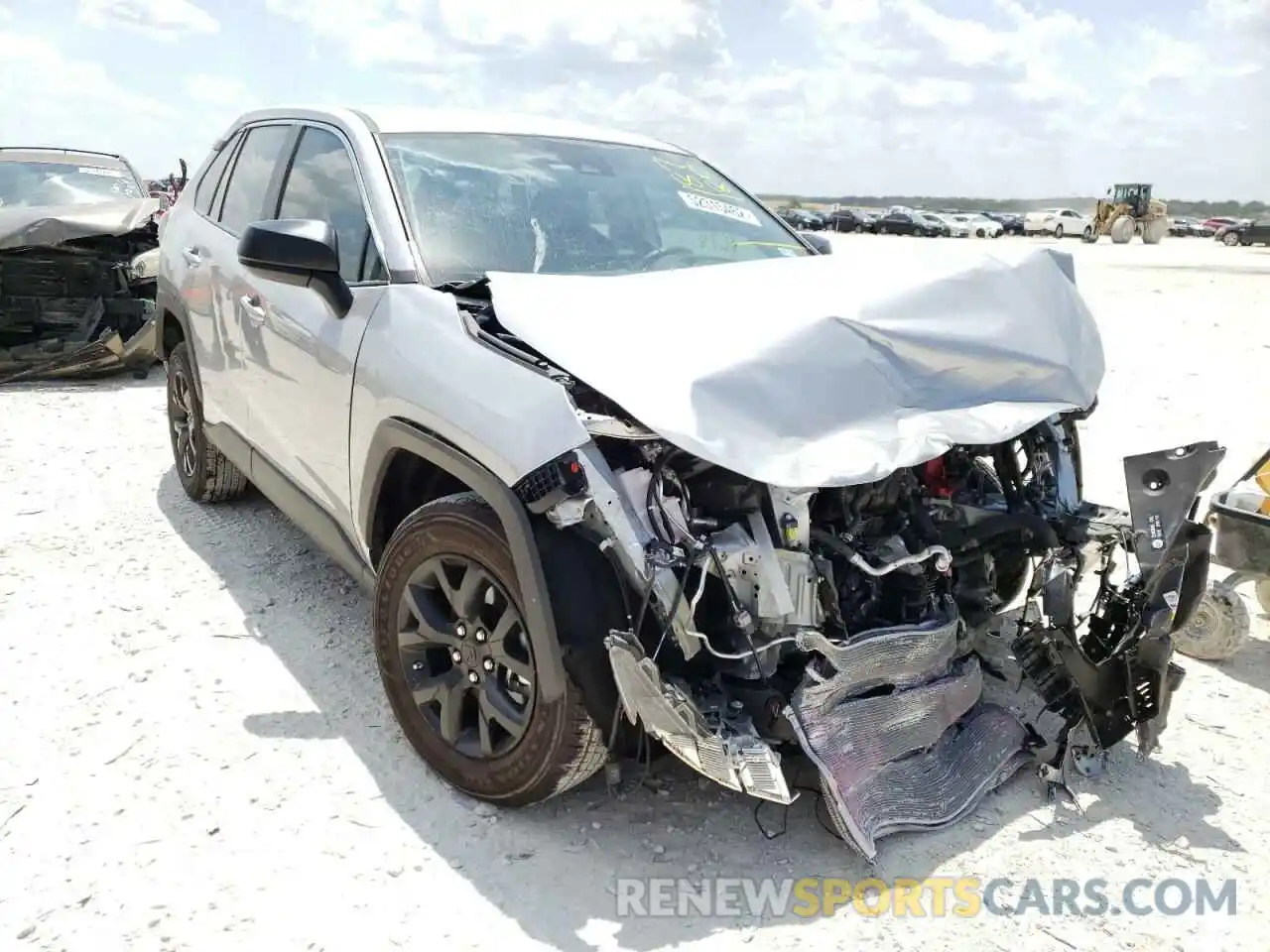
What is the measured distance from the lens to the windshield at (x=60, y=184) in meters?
8.56

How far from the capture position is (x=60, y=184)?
8.85 metres

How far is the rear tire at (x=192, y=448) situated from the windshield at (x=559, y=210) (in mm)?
2002

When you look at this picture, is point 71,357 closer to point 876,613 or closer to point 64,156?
point 64,156

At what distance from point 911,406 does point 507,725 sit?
1367mm

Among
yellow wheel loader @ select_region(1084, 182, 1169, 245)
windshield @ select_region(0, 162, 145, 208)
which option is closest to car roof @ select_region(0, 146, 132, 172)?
windshield @ select_region(0, 162, 145, 208)

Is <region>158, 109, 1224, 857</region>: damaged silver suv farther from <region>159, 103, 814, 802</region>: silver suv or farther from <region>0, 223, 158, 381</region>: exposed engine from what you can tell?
<region>0, 223, 158, 381</region>: exposed engine

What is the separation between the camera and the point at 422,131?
346cm

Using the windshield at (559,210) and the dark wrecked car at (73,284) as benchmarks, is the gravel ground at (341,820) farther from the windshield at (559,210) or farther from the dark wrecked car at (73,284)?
the dark wrecked car at (73,284)

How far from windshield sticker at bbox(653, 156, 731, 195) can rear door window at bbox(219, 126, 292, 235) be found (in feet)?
5.10

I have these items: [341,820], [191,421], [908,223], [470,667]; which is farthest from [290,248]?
[908,223]

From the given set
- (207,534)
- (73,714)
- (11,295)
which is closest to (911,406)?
(73,714)

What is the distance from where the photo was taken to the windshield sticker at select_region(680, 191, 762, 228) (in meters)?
3.85

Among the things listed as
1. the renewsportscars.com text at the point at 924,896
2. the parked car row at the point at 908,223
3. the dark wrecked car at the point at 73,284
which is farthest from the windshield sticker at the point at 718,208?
the parked car row at the point at 908,223

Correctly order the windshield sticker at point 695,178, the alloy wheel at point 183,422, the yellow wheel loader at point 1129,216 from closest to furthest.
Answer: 1. the windshield sticker at point 695,178
2. the alloy wheel at point 183,422
3. the yellow wheel loader at point 1129,216
